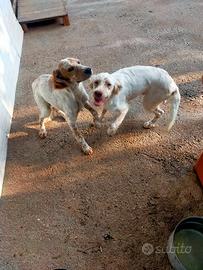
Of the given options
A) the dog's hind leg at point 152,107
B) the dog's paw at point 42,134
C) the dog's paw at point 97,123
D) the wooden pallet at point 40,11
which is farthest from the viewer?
the wooden pallet at point 40,11

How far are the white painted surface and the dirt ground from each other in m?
0.09

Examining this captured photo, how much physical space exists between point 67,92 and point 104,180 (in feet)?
2.92

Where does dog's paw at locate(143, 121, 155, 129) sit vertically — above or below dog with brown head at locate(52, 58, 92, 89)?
below

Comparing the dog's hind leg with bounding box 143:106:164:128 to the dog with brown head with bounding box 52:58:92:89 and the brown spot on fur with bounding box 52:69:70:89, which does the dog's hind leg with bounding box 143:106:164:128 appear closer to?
the dog with brown head with bounding box 52:58:92:89

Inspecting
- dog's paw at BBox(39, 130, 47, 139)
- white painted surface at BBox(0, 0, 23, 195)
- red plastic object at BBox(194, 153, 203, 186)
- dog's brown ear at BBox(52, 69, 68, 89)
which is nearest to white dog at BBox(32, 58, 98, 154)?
dog's brown ear at BBox(52, 69, 68, 89)

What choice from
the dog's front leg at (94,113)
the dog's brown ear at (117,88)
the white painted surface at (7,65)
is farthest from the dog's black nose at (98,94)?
the white painted surface at (7,65)

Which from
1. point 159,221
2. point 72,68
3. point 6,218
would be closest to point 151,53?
point 72,68

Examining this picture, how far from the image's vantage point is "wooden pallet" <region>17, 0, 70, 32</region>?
4.79 meters

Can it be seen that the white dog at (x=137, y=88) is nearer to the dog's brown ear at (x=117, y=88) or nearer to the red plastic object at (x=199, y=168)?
the dog's brown ear at (x=117, y=88)

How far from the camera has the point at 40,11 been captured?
4.89m

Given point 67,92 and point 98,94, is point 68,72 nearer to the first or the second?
point 67,92

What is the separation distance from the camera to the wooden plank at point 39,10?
4797mm

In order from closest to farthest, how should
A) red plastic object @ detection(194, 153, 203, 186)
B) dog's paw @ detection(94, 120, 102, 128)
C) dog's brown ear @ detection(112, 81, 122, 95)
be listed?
dog's brown ear @ detection(112, 81, 122, 95) → red plastic object @ detection(194, 153, 203, 186) → dog's paw @ detection(94, 120, 102, 128)

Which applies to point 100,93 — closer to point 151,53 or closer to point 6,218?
point 6,218
